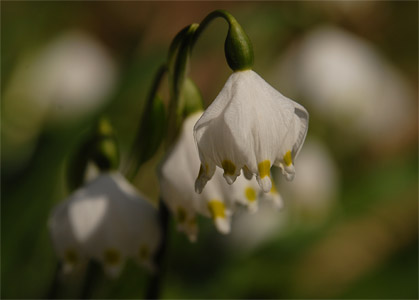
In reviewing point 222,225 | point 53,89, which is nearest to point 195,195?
point 222,225

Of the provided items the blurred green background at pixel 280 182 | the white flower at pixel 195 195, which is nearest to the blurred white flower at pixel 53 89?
the blurred green background at pixel 280 182

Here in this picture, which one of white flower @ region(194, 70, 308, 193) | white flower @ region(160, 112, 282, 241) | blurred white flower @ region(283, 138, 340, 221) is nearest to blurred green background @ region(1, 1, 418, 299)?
blurred white flower @ region(283, 138, 340, 221)

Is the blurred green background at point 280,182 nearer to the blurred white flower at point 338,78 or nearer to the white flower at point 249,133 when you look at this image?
the blurred white flower at point 338,78

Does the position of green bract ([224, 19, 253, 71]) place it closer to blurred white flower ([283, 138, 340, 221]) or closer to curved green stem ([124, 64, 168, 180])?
curved green stem ([124, 64, 168, 180])

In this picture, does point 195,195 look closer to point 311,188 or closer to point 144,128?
point 144,128

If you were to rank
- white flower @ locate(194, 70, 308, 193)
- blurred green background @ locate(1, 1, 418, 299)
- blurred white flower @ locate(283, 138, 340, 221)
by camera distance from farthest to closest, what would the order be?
blurred white flower @ locate(283, 138, 340, 221) → blurred green background @ locate(1, 1, 418, 299) → white flower @ locate(194, 70, 308, 193)

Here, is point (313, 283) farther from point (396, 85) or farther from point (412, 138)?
point (412, 138)
